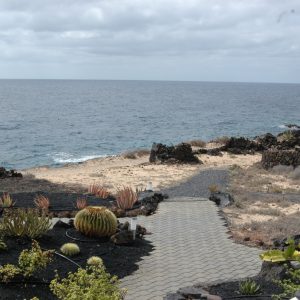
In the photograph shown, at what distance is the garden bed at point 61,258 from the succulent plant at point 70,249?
10 centimetres

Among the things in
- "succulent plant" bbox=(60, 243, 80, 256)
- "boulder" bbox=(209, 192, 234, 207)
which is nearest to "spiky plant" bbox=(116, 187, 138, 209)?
Answer: "boulder" bbox=(209, 192, 234, 207)

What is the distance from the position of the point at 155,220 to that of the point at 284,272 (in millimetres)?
6109

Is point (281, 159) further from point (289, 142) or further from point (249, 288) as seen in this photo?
point (249, 288)

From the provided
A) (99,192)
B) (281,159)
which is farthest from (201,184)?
(281,159)

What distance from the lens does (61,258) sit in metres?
10.0

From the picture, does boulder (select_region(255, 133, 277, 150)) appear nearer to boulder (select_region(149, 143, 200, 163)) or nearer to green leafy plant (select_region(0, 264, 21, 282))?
boulder (select_region(149, 143, 200, 163))

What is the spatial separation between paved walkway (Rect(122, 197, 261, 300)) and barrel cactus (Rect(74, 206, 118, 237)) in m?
1.03

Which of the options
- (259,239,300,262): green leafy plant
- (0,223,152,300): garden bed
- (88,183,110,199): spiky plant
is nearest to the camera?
(0,223,152,300): garden bed

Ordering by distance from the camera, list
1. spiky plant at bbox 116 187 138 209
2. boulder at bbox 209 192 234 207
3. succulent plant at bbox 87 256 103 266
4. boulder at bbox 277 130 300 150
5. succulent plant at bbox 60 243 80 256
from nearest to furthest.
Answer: succulent plant at bbox 87 256 103 266
succulent plant at bbox 60 243 80 256
spiky plant at bbox 116 187 138 209
boulder at bbox 209 192 234 207
boulder at bbox 277 130 300 150

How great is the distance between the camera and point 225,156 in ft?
109

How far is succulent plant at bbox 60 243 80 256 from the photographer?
10195 mm

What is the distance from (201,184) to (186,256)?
1046 centimetres

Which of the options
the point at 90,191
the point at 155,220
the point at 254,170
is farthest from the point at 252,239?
the point at 254,170

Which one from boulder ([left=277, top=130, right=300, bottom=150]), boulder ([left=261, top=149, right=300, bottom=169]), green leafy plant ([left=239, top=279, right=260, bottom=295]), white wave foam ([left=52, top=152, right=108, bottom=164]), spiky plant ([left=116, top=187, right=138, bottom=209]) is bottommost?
white wave foam ([left=52, top=152, right=108, bottom=164])
